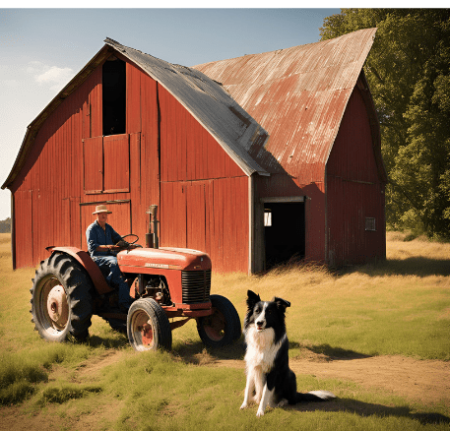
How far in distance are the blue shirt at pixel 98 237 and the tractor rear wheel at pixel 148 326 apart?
4.51ft

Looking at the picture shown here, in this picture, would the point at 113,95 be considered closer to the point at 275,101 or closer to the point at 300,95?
the point at 275,101

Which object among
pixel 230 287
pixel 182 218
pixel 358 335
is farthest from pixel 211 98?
pixel 358 335

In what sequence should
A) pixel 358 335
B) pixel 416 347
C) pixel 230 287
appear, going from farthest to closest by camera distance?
pixel 230 287, pixel 358 335, pixel 416 347

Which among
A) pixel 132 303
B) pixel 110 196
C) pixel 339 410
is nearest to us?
pixel 339 410

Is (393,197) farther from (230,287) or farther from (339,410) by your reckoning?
(339,410)

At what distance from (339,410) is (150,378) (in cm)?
219

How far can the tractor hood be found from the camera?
6.77 meters

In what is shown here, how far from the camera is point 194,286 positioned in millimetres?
6797

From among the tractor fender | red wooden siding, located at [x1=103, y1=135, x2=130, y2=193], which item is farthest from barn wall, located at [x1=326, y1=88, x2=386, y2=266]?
the tractor fender

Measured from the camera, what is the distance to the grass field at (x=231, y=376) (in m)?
4.57

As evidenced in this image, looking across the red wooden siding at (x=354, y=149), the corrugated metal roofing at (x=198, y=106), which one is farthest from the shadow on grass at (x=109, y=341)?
the red wooden siding at (x=354, y=149)

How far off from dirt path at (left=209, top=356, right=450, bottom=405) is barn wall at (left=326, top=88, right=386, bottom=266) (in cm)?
818

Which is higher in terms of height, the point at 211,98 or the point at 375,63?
the point at 375,63

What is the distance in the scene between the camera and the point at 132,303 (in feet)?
22.3
